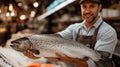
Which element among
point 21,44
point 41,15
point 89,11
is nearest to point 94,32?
point 89,11

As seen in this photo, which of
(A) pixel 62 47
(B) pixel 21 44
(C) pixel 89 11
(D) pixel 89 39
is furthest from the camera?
(D) pixel 89 39

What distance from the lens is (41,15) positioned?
736 cm

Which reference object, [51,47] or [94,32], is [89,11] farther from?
[51,47]

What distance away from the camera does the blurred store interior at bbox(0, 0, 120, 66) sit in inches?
212

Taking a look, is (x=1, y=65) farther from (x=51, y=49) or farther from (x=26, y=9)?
(x=26, y=9)

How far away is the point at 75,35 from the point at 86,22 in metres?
0.18

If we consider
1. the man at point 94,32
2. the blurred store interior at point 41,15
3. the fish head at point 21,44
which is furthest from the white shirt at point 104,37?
the blurred store interior at point 41,15

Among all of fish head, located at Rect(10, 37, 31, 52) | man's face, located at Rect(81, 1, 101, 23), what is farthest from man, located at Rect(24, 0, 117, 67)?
fish head, located at Rect(10, 37, 31, 52)

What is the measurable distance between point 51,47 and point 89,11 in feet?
1.43

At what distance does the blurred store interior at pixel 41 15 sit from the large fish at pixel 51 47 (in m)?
1.03

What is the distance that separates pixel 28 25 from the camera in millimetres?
9180

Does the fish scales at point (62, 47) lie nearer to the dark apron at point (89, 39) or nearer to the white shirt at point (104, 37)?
the white shirt at point (104, 37)

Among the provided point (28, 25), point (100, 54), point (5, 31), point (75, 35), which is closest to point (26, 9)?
point (28, 25)

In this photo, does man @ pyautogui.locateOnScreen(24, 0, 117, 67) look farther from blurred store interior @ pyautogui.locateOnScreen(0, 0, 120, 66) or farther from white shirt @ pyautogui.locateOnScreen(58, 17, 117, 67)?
blurred store interior @ pyautogui.locateOnScreen(0, 0, 120, 66)
